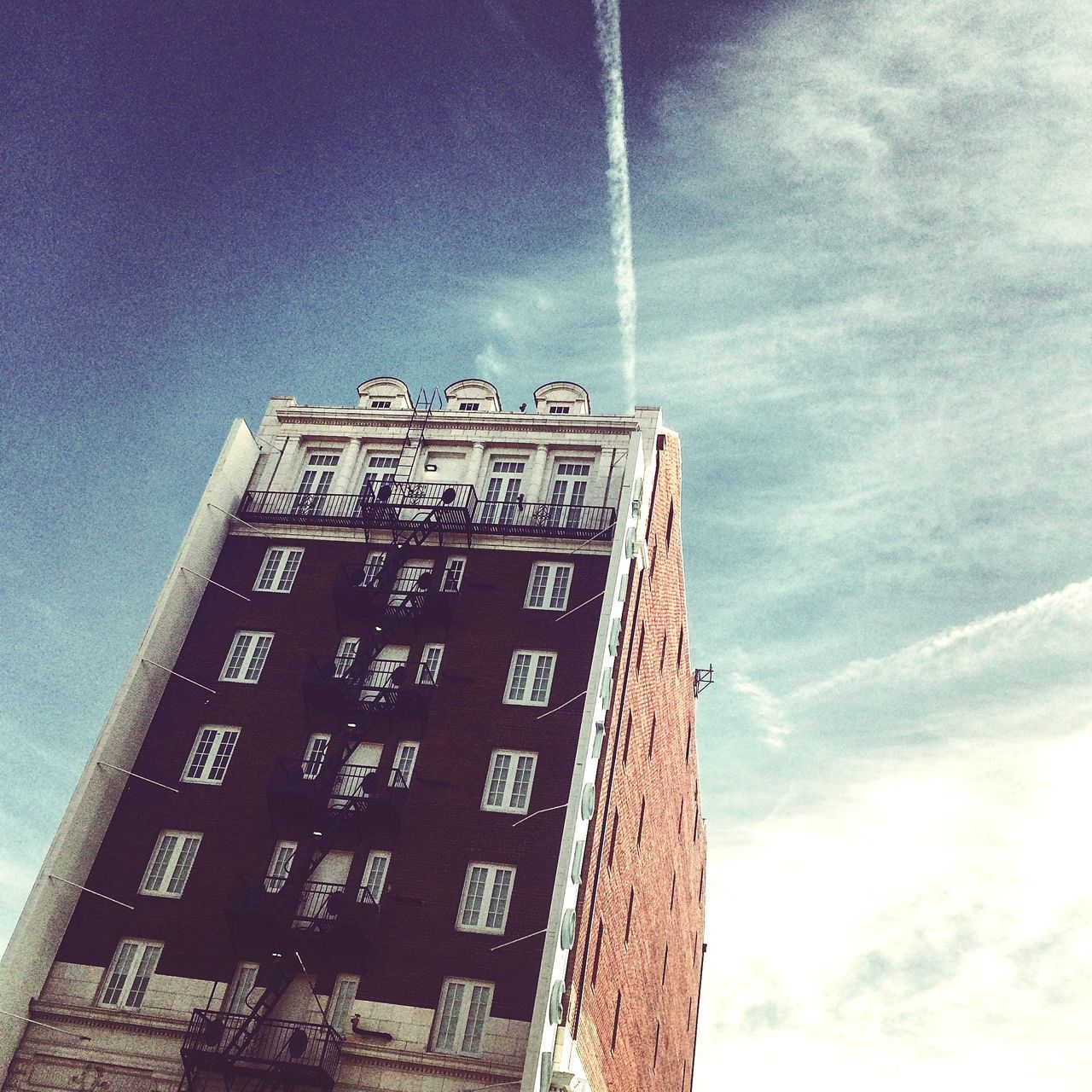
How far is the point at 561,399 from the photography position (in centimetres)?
5003

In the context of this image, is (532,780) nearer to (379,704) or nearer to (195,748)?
(379,704)

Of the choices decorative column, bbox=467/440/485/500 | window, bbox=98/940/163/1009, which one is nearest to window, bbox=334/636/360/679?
decorative column, bbox=467/440/485/500

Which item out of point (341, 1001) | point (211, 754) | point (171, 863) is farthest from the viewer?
point (211, 754)

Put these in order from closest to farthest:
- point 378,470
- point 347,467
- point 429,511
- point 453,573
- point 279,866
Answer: point 279,866, point 453,573, point 429,511, point 347,467, point 378,470

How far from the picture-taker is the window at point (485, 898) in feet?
116

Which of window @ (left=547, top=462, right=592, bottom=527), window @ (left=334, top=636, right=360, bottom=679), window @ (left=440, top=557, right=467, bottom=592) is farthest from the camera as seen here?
window @ (left=547, top=462, right=592, bottom=527)

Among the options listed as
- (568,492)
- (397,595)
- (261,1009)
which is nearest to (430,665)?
(397,595)

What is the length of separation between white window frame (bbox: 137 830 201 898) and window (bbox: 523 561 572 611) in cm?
1619

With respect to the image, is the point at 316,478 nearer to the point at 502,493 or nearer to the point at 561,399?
the point at 502,493

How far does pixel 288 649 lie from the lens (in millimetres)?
42969

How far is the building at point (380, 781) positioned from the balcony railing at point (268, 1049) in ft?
0.35

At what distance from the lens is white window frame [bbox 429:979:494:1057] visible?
109ft

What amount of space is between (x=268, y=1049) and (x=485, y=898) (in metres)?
8.58

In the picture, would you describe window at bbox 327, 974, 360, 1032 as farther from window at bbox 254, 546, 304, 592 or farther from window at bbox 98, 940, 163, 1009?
window at bbox 254, 546, 304, 592
